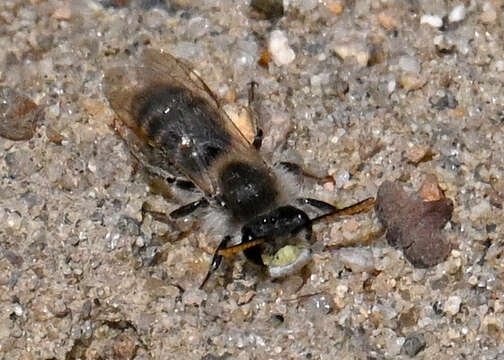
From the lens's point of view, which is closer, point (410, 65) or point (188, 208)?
point (188, 208)

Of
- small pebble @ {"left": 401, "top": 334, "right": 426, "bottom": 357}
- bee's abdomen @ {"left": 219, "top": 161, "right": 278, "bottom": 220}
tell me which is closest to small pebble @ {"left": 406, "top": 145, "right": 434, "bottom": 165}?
bee's abdomen @ {"left": 219, "top": 161, "right": 278, "bottom": 220}

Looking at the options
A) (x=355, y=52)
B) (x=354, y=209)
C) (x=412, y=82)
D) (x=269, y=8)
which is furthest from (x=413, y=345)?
(x=269, y=8)

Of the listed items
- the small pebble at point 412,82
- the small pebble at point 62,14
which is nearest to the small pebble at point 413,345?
the small pebble at point 412,82

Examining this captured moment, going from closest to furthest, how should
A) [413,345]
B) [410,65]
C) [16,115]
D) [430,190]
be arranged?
[413,345], [430,190], [16,115], [410,65]

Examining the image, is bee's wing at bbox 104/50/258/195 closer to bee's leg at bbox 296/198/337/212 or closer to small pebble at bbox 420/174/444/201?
bee's leg at bbox 296/198/337/212

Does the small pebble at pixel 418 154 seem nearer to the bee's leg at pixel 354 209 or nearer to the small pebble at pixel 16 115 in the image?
the bee's leg at pixel 354 209

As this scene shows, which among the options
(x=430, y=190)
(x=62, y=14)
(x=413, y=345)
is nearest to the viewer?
(x=413, y=345)

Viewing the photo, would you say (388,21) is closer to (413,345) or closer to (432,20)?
(432,20)
